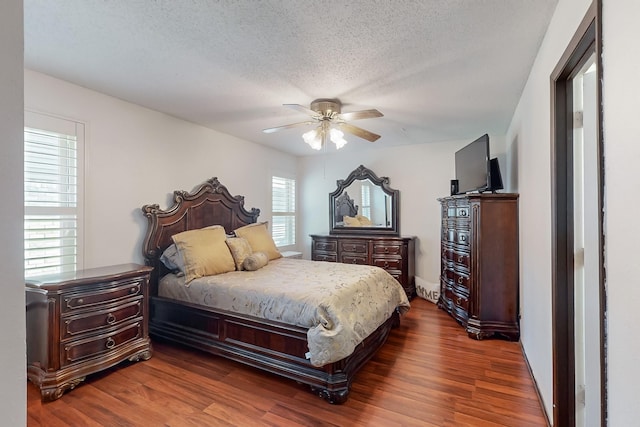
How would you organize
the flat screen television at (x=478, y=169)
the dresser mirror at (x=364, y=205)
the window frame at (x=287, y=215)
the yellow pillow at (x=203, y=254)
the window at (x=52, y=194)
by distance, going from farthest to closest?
the window frame at (x=287, y=215) < the dresser mirror at (x=364, y=205) < the flat screen television at (x=478, y=169) < the yellow pillow at (x=203, y=254) < the window at (x=52, y=194)

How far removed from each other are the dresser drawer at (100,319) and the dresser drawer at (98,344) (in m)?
0.07

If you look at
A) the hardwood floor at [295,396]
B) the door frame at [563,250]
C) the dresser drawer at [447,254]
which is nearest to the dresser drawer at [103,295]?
the hardwood floor at [295,396]

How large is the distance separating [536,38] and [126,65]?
9.27 ft

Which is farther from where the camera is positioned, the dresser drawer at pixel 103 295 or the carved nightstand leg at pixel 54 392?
the dresser drawer at pixel 103 295

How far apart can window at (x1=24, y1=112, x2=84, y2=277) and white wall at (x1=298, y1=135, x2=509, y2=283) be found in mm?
3306

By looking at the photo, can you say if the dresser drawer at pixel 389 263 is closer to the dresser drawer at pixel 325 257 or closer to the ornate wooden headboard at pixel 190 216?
the dresser drawer at pixel 325 257

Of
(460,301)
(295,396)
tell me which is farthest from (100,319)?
(460,301)

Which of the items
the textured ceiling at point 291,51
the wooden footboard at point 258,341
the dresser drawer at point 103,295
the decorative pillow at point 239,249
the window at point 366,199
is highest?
the textured ceiling at point 291,51

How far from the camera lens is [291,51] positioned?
2061 mm

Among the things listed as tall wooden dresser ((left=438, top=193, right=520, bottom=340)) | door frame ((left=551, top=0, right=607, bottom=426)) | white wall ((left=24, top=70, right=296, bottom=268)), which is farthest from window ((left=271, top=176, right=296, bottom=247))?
Result: door frame ((left=551, top=0, right=607, bottom=426))
